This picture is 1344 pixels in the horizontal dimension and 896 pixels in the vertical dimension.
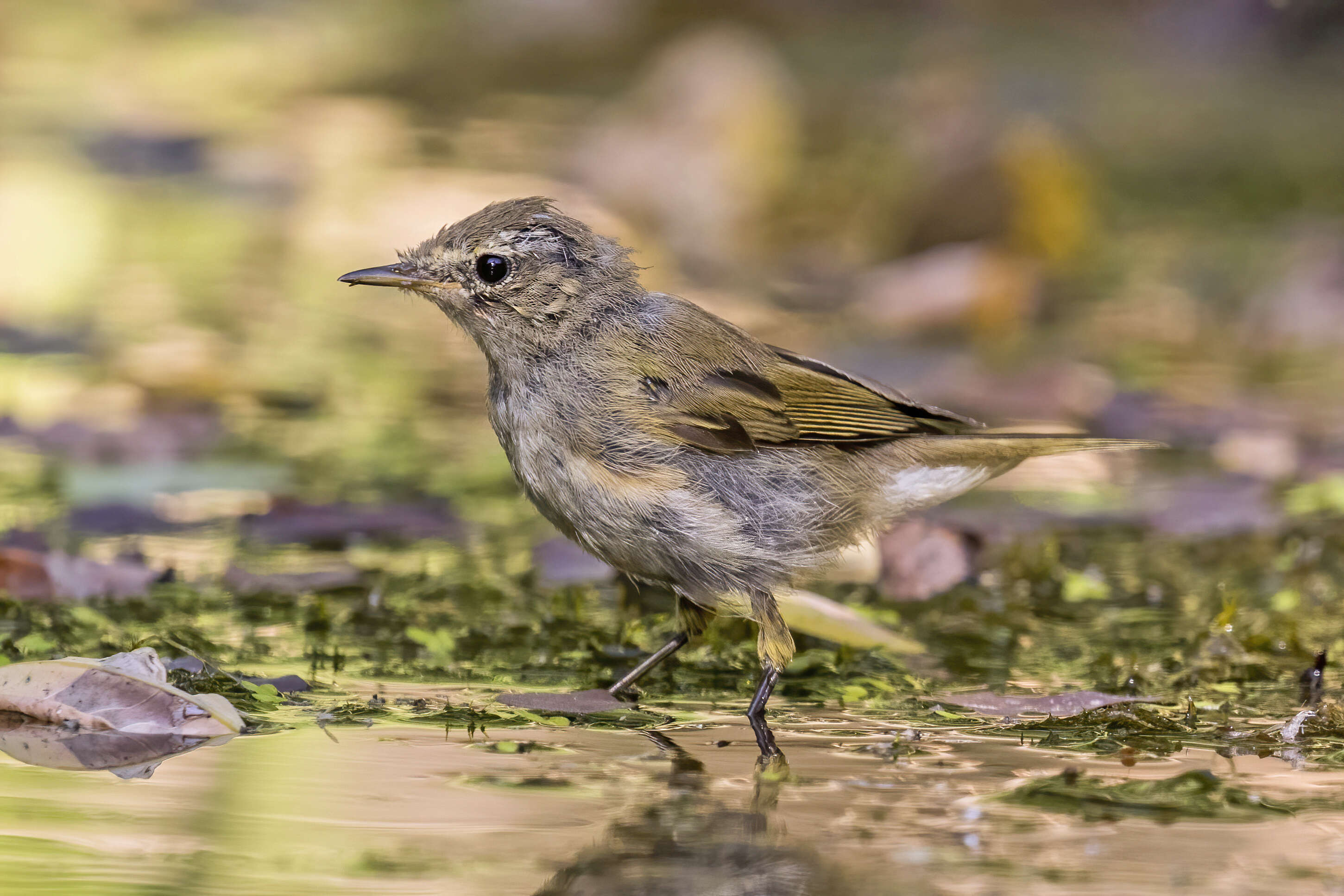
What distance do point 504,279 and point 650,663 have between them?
1131 millimetres

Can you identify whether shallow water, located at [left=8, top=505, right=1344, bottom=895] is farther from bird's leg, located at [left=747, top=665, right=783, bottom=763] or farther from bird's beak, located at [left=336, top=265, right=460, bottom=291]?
bird's beak, located at [left=336, top=265, right=460, bottom=291]

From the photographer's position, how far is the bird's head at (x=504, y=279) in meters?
4.46

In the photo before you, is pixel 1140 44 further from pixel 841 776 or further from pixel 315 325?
pixel 841 776

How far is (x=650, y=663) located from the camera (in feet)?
13.4

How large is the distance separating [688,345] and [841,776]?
1.56 metres

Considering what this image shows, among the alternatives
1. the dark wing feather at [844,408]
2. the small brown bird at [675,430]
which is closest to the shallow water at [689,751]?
the small brown bird at [675,430]

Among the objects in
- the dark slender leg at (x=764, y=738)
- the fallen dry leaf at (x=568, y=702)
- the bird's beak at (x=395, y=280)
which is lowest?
the dark slender leg at (x=764, y=738)

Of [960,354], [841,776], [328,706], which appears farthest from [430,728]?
[960,354]

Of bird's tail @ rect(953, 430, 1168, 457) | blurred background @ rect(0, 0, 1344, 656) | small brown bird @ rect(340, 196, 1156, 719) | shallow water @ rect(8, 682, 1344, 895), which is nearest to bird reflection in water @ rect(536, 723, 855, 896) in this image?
shallow water @ rect(8, 682, 1344, 895)

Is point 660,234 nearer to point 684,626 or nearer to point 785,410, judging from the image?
point 785,410

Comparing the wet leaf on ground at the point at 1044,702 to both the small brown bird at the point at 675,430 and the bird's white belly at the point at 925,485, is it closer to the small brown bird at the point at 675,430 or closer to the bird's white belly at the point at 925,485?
the small brown bird at the point at 675,430

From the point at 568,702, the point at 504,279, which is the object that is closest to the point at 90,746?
the point at 568,702

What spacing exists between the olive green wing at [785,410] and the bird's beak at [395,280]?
657 mm

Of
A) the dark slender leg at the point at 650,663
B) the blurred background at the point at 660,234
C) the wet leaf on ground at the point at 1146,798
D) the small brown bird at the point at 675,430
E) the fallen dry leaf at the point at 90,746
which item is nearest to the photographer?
the wet leaf on ground at the point at 1146,798
